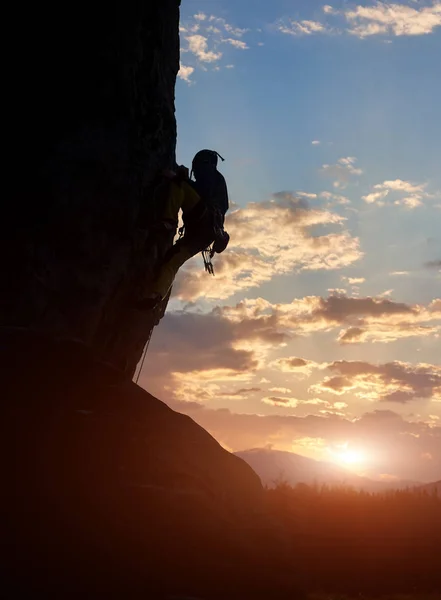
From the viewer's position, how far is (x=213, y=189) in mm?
11156

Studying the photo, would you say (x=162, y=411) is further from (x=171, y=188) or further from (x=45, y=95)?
(x=45, y=95)

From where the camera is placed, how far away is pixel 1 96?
8938 millimetres

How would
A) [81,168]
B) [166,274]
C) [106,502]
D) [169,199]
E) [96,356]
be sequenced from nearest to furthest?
[106,502]
[96,356]
[81,168]
[169,199]
[166,274]

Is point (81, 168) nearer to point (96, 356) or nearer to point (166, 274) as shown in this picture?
point (166, 274)

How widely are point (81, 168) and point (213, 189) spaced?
2851 mm

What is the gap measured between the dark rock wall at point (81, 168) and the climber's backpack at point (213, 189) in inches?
48.0

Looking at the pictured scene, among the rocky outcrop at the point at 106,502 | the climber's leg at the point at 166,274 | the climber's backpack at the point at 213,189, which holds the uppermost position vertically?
the climber's backpack at the point at 213,189

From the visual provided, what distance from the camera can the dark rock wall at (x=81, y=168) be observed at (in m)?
8.57

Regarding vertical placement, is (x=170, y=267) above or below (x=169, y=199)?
below

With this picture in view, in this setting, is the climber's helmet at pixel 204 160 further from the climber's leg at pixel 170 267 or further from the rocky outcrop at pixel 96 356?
the climber's leg at pixel 170 267

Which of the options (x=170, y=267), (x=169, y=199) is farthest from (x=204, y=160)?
(x=170, y=267)

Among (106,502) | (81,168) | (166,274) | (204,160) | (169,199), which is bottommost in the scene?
(106,502)

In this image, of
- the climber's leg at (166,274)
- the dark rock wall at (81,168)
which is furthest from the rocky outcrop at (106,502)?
the climber's leg at (166,274)

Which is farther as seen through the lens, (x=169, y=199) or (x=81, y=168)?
(x=169, y=199)
